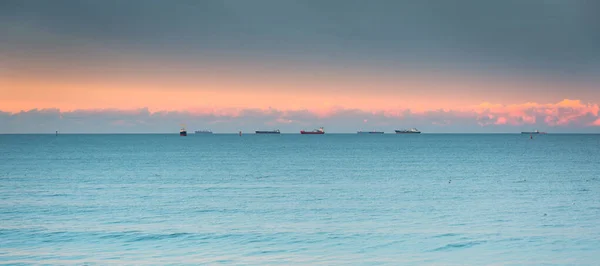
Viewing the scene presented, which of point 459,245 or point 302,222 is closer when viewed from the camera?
point 459,245

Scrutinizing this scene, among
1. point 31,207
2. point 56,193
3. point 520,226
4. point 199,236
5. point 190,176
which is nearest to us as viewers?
point 199,236

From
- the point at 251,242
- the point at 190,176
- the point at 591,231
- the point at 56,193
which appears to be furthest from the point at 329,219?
the point at 190,176

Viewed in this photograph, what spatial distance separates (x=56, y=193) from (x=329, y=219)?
3059 centimetres

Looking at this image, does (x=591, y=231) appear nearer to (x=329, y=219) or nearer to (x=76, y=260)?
(x=329, y=219)

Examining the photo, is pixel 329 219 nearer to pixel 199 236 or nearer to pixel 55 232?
pixel 199 236

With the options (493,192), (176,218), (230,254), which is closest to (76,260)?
(230,254)

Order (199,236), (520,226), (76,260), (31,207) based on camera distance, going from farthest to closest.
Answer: (31,207), (520,226), (199,236), (76,260)

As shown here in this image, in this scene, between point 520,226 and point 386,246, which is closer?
point 386,246

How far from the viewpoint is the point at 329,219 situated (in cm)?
4091

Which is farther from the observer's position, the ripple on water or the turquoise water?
the ripple on water

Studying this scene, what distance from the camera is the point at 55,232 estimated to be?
117 feet

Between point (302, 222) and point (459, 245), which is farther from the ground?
point (302, 222)

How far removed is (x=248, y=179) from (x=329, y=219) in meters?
34.3

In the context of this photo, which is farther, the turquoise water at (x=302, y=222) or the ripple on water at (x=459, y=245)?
the ripple on water at (x=459, y=245)
